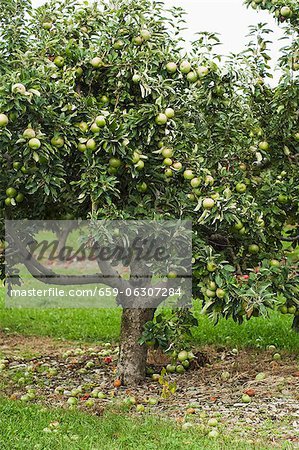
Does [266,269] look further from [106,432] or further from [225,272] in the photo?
[106,432]

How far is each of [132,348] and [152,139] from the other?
206 cm

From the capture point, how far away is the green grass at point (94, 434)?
4.39 m

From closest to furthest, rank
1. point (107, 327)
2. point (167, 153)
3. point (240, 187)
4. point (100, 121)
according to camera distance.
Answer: point (100, 121)
point (167, 153)
point (240, 187)
point (107, 327)

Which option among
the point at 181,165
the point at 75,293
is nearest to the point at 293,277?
the point at 181,165

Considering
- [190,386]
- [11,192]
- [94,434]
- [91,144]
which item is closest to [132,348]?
[190,386]

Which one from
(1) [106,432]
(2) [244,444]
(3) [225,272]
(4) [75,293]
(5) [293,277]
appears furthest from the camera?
(4) [75,293]

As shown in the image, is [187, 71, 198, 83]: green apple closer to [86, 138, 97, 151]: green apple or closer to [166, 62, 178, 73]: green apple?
[166, 62, 178, 73]: green apple

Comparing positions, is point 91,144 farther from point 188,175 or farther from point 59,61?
point 59,61

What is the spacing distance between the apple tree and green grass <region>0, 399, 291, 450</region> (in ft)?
2.96

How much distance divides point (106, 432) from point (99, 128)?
2.09 m

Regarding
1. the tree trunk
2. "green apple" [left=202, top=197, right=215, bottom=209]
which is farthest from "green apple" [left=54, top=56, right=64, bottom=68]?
the tree trunk

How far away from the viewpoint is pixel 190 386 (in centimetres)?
614

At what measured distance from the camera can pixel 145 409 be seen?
214 inches

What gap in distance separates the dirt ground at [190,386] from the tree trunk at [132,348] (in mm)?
131
